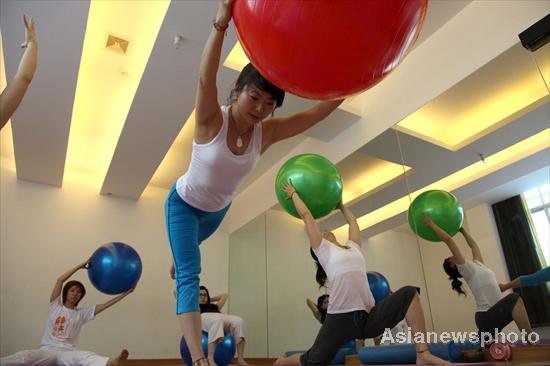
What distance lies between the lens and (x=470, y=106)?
293 centimetres

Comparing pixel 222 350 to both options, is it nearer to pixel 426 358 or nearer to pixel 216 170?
pixel 426 358

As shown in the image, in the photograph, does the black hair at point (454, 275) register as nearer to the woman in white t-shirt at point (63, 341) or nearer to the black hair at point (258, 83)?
the black hair at point (258, 83)

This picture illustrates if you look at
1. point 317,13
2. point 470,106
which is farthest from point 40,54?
point 470,106

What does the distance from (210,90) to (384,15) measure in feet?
1.75

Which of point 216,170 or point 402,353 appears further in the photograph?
point 402,353

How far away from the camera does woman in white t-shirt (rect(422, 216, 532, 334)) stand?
7.20 ft

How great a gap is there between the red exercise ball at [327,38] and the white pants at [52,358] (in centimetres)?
290

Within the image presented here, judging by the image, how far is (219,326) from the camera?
3.59 m

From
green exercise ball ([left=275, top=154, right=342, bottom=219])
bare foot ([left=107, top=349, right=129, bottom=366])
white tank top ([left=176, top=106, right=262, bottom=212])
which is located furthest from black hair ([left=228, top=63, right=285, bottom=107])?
bare foot ([left=107, top=349, right=129, bottom=366])

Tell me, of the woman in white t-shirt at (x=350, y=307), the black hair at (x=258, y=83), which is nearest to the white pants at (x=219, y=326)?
the woman in white t-shirt at (x=350, y=307)

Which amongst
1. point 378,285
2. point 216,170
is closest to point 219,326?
point 378,285

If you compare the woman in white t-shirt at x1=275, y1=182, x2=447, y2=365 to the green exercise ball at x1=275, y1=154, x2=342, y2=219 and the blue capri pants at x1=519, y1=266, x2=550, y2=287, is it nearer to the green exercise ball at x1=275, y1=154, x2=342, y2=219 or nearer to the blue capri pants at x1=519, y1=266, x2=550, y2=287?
the green exercise ball at x1=275, y1=154, x2=342, y2=219

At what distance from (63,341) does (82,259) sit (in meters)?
1.54

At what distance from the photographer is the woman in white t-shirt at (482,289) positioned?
220cm
